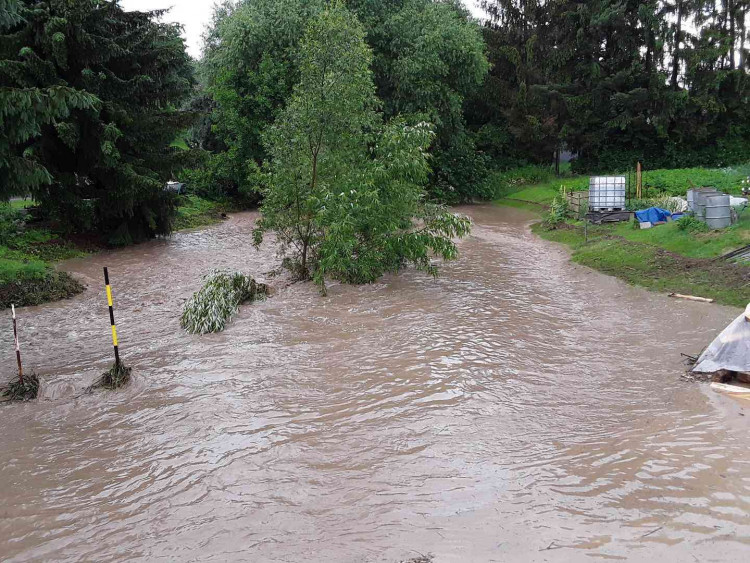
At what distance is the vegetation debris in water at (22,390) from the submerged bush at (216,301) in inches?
129

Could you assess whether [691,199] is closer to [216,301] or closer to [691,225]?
[691,225]

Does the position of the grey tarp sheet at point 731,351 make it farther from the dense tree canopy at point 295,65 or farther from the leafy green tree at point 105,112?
the dense tree canopy at point 295,65

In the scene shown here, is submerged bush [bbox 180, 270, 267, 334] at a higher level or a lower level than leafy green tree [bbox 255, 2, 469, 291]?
lower

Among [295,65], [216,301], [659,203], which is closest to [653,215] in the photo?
[659,203]

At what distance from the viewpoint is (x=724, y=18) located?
115 ft

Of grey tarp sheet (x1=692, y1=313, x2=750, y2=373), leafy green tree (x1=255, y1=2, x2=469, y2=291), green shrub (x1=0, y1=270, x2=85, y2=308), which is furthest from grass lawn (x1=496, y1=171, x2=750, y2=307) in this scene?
green shrub (x1=0, y1=270, x2=85, y2=308)

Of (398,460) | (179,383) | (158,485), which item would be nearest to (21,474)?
(158,485)

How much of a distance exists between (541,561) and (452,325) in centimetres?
686

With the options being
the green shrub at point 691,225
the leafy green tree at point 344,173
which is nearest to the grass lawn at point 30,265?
the leafy green tree at point 344,173

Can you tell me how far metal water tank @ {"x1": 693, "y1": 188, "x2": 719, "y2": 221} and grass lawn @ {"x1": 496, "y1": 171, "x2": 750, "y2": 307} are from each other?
605 millimetres

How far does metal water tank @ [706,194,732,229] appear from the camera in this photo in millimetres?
16016

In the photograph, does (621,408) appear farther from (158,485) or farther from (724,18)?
(724,18)

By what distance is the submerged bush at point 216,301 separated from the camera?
1167cm

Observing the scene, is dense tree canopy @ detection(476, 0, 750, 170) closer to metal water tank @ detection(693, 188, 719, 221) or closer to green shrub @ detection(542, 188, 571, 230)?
green shrub @ detection(542, 188, 571, 230)
